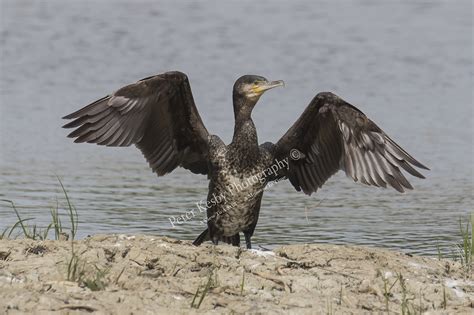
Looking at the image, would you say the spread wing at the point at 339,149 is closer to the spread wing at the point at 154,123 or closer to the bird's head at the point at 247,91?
the bird's head at the point at 247,91

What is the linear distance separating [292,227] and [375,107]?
15.0 feet

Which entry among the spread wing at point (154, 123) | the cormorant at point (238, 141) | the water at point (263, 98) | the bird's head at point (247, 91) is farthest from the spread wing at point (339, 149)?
the water at point (263, 98)

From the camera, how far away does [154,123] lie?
828 cm

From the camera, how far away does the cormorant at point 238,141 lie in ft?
26.0

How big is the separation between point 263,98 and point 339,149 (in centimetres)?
588

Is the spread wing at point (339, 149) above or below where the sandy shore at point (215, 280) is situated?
above

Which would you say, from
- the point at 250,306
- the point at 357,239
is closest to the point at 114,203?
the point at 357,239

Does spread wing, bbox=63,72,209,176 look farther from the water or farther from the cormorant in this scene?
the water

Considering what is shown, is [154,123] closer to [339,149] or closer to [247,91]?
[247,91]

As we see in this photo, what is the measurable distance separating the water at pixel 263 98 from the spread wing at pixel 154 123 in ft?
3.33

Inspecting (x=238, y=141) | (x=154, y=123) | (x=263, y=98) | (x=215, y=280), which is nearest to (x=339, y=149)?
(x=238, y=141)

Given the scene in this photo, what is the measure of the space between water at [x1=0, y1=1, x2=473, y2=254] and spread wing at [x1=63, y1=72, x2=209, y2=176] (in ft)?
3.33

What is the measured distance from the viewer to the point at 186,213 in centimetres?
995

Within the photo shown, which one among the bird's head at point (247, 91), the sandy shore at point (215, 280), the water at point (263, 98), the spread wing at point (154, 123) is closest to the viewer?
the sandy shore at point (215, 280)
